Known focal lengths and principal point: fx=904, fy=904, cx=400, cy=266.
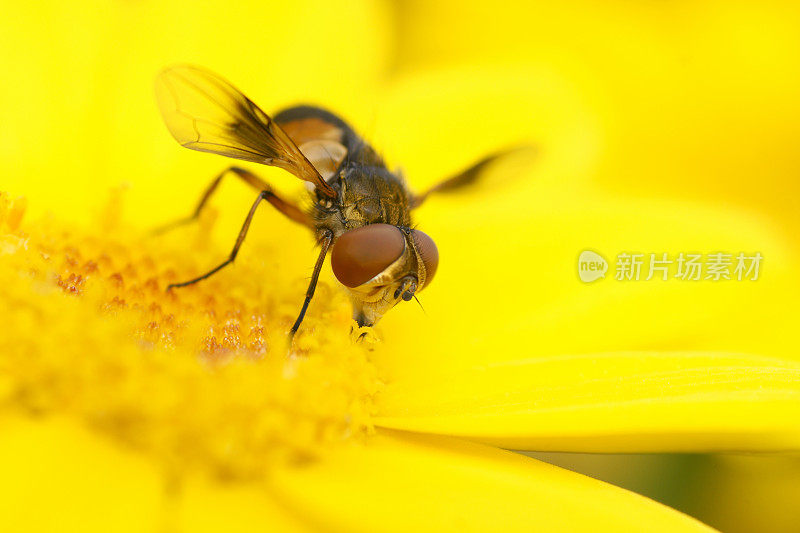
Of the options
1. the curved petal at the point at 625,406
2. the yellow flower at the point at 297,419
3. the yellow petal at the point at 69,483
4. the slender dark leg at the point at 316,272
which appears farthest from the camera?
the slender dark leg at the point at 316,272

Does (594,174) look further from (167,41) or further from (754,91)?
(167,41)

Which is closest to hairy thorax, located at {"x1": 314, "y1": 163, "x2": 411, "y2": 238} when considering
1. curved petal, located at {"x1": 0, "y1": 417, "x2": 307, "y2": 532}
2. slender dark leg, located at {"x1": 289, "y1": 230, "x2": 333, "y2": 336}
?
slender dark leg, located at {"x1": 289, "y1": 230, "x2": 333, "y2": 336}

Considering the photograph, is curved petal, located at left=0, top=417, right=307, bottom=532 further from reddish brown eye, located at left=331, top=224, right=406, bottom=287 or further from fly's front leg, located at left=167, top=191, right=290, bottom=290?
fly's front leg, located at left=167, top=191, right=290, bottom=290


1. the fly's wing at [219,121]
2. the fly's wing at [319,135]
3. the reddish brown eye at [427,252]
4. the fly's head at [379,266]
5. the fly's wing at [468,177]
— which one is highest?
the fly's wing at [468,177]

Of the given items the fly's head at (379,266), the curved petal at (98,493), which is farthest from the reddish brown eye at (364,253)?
the curved petal at (98,493)

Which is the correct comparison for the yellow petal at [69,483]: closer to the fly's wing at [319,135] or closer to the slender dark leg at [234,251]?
the slender dark leg at [234,251]

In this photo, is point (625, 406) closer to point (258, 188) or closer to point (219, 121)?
point (219, 121)
